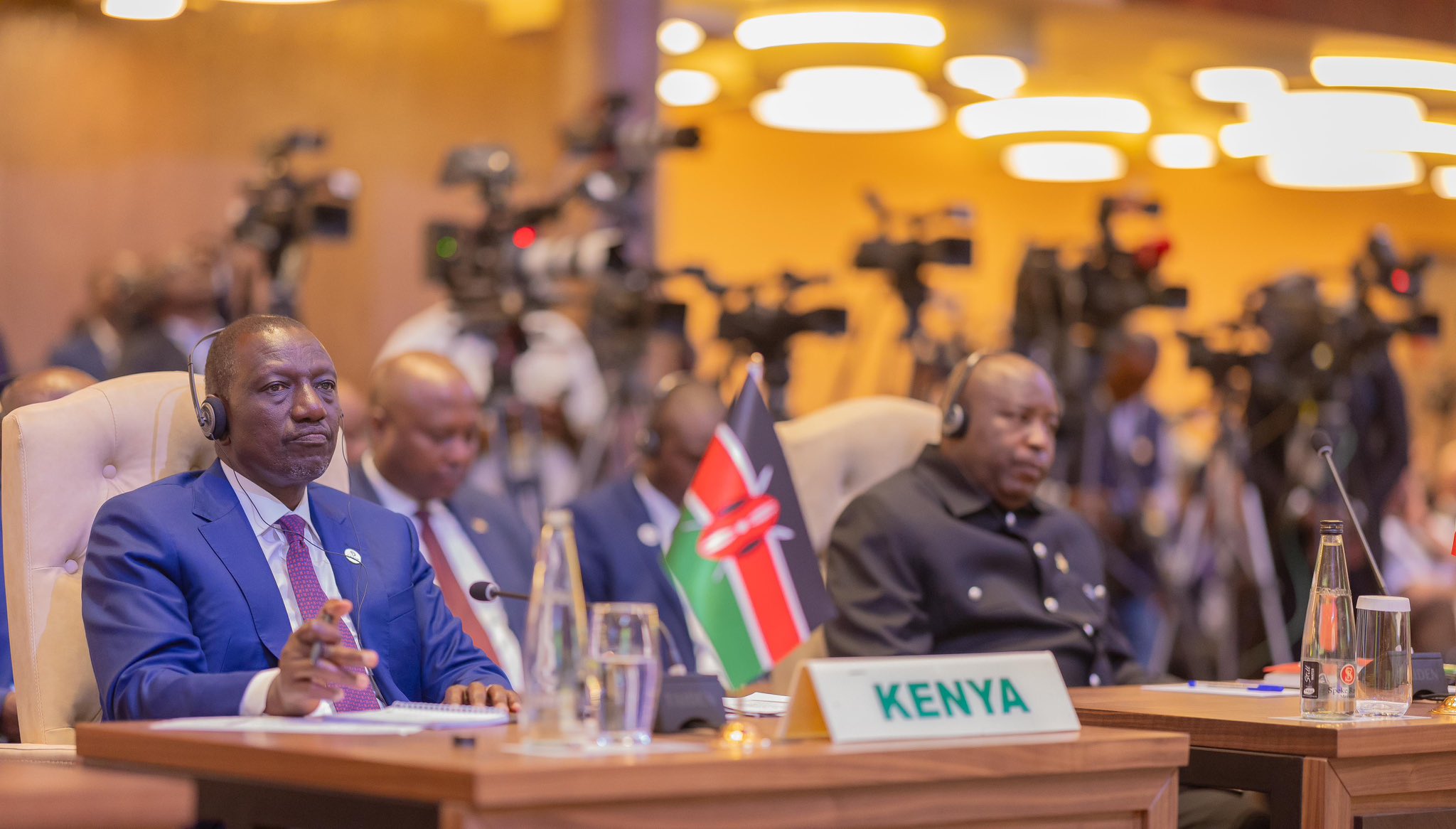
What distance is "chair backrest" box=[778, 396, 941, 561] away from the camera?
3488 mm

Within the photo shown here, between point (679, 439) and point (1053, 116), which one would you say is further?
point (1053, 116)

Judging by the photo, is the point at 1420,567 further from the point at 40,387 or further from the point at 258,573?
the point at 258,573

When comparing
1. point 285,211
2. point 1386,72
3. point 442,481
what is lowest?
point 442,481

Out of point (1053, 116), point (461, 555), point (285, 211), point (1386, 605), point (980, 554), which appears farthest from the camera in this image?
point (1053, 116)

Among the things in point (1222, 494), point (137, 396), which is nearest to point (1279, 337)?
point (1222, 494)

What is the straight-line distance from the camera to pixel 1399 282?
5367mm

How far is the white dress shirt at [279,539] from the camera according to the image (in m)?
2.28

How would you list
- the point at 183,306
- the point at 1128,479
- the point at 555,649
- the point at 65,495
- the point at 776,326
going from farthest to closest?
1. the point at 1128,479
2. the point at 183,306
3. the point at 776,326
4. the point at 65,495
5. the point at 555,649

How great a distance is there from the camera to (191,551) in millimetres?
2197

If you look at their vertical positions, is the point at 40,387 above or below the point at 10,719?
above

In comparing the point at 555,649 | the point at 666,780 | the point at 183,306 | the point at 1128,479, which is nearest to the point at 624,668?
the point at 555,649

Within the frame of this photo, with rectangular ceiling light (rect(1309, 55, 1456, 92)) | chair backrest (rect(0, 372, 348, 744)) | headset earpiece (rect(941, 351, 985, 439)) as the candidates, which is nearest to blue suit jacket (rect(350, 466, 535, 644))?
headset earpiece (rect(941, 351, 985, 439))

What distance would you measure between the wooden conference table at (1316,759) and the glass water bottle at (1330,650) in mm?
48

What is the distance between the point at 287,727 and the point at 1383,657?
56.0 inches
